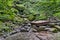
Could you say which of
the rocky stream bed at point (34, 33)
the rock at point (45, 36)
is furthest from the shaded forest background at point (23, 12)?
the rock at point (45, 36)

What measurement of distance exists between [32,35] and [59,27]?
0.76m

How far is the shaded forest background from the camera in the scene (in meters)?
4.71

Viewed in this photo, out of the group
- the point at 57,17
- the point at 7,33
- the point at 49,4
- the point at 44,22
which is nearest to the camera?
the point at 7,33

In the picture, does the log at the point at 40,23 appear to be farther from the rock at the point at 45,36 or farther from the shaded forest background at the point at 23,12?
the rock at the point at 45,36

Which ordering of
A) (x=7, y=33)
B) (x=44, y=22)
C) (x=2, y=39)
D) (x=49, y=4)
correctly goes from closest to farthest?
1. (x=2, y=39)
2. (x=7, y=33)
3. (x=44, y=22)
4. (x=49, y=4)

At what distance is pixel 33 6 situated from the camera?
5750 millimetres

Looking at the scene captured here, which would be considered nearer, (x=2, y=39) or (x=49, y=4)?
(x=2, y=39)

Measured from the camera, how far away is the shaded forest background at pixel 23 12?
186 inches

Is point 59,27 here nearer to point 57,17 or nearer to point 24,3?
point 57,17

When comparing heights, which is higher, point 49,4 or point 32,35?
point 49,4

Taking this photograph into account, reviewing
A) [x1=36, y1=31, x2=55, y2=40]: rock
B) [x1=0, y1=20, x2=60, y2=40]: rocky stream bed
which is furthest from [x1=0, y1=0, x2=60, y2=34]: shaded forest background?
[x1=36, y1=31, x2=55, y2=40]: rock

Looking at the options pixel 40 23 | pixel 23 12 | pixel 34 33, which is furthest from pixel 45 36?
pixel 23 12

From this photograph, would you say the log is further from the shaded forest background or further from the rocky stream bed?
the shaded forest background

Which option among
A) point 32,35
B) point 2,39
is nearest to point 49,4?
point 32,35
